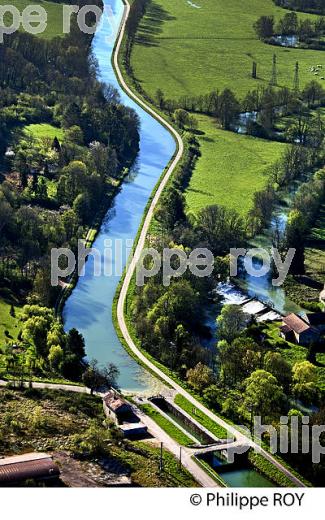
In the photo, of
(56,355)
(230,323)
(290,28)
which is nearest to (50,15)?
(290,28)

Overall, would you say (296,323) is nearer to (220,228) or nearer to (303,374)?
(303,374)

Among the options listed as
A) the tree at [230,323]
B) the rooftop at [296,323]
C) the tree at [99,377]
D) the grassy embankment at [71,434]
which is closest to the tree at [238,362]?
the tree at [230,323]

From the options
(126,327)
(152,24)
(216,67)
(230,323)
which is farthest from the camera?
(152,24)

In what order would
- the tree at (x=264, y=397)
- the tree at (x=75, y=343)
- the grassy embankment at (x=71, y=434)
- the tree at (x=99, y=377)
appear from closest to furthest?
the grassy embankment at (x=71, y=434) < the tree at (x=264, y=397) < the tree at (x=99, y=377) < the tree at (x=75, y=343)

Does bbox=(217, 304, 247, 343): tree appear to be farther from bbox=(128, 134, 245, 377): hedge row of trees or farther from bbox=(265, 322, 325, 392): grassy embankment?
bbox=(265, 322, 325, 392): grassy embankment

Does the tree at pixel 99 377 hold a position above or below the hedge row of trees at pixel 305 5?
below

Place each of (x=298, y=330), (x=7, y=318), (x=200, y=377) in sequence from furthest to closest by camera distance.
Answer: (x=7, y=318)
(x=298, y=330)
(x=200, y=377)

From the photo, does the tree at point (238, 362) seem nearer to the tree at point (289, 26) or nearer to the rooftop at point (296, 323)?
the rooftop at point (296, 323)
